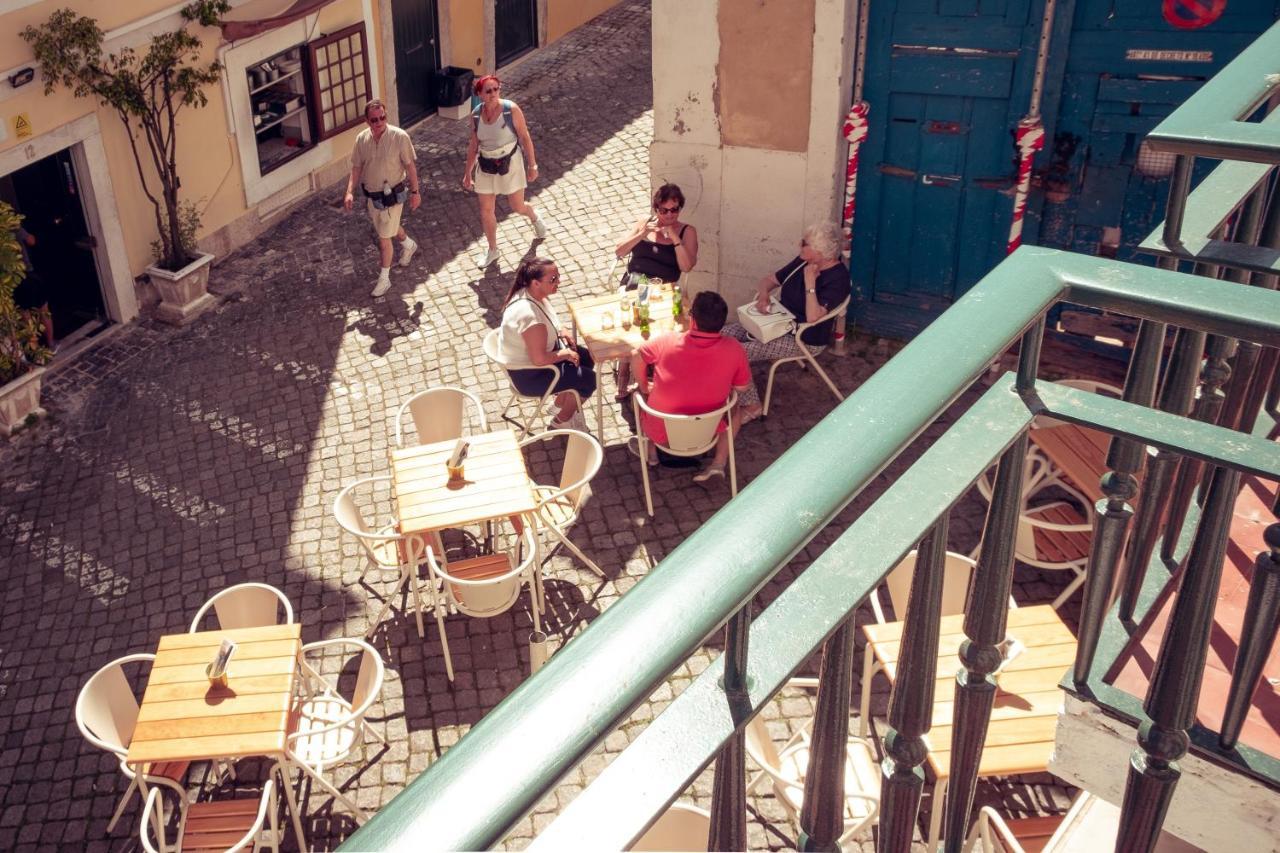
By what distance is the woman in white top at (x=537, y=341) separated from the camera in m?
8.38

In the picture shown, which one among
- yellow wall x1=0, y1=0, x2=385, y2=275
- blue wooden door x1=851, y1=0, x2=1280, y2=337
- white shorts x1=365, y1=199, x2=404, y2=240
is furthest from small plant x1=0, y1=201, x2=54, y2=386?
blue wooden door x1=851, y1=0, x2=1280, y2=337

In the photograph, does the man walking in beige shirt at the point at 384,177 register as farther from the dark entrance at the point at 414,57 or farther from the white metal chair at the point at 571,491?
the white metal chair at the point at 571,491

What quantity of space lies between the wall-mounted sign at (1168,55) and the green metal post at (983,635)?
25.1ft

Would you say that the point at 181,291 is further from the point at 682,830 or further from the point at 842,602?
the point at 842,602

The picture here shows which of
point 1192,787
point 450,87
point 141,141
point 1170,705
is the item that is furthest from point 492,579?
point 450,87

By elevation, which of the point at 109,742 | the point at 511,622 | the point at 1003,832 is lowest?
the point at 511,622

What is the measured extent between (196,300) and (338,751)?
6814mm

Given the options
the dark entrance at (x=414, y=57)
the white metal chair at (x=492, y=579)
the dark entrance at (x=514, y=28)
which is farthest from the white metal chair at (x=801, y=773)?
the dark entrance at (x=514, y=28)

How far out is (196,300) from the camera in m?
11.7

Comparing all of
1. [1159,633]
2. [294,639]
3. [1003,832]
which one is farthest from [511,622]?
[1159,633]

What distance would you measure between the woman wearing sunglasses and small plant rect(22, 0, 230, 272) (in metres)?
4.63

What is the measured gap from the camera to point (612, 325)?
348 inches

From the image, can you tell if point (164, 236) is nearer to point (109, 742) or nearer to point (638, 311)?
point (638, 311)

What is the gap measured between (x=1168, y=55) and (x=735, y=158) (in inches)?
125
